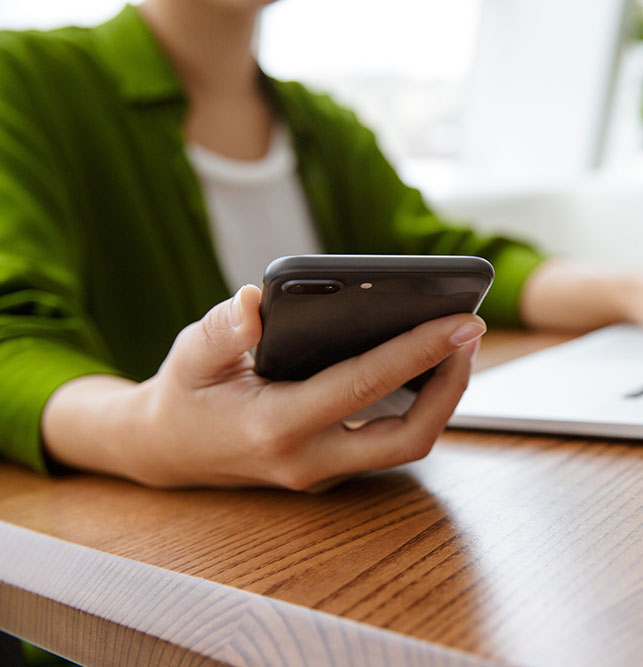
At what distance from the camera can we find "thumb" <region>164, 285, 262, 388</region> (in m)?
0.33

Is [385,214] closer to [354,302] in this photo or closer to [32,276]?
[32,276]

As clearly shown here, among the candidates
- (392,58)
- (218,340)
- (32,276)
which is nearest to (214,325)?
(218,340)

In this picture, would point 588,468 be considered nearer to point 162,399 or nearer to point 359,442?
point 359,442

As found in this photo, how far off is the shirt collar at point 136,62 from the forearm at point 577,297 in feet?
1.57

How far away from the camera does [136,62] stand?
81 cm

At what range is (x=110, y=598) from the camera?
29 cm

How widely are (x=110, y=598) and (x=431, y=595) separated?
0.13 m

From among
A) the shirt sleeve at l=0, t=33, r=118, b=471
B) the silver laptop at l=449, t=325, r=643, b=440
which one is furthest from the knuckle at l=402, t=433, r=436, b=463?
the shirt sleeve at l=0, t=33, r=118, b=471

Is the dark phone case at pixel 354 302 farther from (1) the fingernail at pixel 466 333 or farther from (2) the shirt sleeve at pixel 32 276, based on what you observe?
(2) the shirt sleeve at pixel 32 276

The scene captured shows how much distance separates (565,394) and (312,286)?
28 cm

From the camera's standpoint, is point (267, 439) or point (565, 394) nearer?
point (267, 439)

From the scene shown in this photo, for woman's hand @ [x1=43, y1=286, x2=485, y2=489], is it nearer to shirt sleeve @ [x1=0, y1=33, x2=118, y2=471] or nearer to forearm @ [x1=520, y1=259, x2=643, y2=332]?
shirt sleeve @ [x1=0, y1=33, x2=118, y2=471]

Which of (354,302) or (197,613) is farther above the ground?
(354,302)

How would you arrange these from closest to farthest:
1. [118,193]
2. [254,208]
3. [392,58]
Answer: [118,193] < [254,208] < [392,58]
